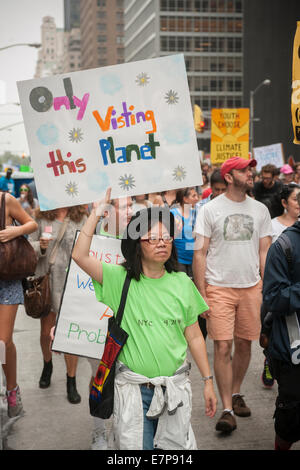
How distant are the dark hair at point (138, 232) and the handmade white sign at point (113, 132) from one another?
56cm

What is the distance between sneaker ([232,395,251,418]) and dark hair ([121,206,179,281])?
215 cm

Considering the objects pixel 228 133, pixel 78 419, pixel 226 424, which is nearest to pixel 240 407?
pixel 226 424

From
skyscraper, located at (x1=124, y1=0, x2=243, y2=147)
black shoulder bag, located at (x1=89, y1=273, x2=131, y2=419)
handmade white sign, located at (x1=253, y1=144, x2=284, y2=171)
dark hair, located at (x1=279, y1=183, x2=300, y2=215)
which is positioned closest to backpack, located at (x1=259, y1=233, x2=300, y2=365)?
black shoulder bag, located at (x1=89, y1=273, x2=131, y2=419)

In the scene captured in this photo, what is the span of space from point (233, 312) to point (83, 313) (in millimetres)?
1254

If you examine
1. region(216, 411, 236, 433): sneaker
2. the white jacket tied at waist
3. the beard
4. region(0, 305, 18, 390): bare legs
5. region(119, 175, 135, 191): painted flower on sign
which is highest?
region(119, 175, 135, 191): painted flower on sign

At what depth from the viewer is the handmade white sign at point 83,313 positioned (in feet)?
14.2

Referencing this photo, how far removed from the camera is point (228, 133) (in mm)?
13492

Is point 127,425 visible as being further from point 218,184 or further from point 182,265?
point 218,184

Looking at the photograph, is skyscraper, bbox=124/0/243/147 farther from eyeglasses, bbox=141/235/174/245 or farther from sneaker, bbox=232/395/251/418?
eyeglasses, bbox=141/235/174/245

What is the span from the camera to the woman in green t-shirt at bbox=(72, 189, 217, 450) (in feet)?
9.62

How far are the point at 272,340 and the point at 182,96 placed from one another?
1663 millimetres

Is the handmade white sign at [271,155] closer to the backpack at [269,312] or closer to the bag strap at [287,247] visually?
the backpack at [269,312]

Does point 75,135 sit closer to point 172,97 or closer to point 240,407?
point 172,97

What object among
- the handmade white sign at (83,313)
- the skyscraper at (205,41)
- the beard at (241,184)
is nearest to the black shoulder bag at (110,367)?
the handmade white sign at (83,313)
